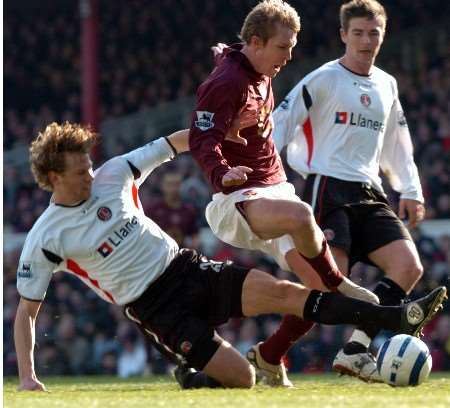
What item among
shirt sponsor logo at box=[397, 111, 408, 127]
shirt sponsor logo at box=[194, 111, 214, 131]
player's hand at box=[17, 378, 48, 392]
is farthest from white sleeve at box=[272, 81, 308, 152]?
player's hand at box=[17, 378, 48, 392]

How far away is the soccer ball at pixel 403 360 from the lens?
6625 millimetres

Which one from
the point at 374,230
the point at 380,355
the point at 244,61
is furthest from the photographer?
the point at 374,230

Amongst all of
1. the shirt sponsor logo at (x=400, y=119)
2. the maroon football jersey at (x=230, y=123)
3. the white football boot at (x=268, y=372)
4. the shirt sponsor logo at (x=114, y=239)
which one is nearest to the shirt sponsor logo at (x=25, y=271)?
the shirt sponsor logo at (x=114, y=239)

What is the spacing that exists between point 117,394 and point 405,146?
253 cm

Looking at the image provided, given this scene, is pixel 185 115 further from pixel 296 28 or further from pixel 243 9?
pixel 296 28

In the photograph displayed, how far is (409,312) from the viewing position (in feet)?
22.3

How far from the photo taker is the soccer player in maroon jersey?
6.81 metres

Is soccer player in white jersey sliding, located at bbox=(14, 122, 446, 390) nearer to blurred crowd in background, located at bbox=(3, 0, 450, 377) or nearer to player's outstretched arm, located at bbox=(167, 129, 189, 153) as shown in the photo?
player's outstretched arm, located at bbox=(167, 129, 189, 153)

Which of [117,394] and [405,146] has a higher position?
[405,146]

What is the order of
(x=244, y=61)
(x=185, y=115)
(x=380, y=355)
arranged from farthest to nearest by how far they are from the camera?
A: 1. (x=185, y=115)
2. (x=244, y=61)
3. (x=380, y=355)

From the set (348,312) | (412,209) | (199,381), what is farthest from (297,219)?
(412,209)

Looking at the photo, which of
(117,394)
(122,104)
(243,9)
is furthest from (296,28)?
(243,9)

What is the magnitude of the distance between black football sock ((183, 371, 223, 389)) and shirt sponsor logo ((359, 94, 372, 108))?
191cm

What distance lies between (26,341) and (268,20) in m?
2.09
